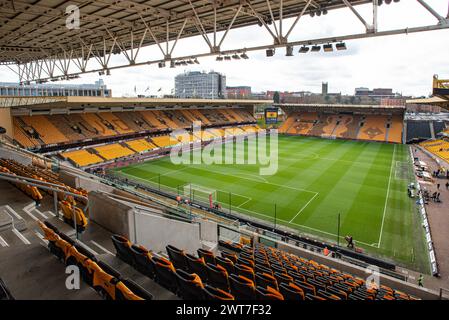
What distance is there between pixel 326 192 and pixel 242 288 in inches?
706

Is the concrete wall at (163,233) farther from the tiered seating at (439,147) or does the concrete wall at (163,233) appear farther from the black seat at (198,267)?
the tiered seating at (439,147)

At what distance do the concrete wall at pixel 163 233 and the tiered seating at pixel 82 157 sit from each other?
70.9 ft

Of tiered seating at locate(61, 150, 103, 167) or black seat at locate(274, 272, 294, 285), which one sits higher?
tiered seating at locate(61, 150, 103, 167)

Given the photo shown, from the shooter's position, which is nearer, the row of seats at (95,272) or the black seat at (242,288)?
the row of seats at (95,272)

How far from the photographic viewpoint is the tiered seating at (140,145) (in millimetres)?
32031

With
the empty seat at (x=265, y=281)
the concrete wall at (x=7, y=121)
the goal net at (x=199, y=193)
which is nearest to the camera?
the empty seat at (x=265, y=281)

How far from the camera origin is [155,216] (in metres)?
6.73

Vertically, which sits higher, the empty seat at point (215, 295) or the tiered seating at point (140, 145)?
the tiered seating at point (140, 145)

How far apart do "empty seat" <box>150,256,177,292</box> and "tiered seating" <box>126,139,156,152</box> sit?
28.3m

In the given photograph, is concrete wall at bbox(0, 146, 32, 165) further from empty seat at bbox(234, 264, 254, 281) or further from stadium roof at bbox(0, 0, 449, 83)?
empty seat at bbox(234, 264, 254, 281)

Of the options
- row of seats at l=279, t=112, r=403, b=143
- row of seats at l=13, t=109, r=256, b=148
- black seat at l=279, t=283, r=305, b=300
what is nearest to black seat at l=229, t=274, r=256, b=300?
black seat at l=279, t=283, r=305, b=300

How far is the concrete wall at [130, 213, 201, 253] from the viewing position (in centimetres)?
645

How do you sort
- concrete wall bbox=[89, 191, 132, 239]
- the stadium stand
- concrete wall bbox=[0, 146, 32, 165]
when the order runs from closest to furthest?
1. concrete wall bbox=[89, 191, 132, 239]
2. concrete wall bbox=[0, 146, 32, 165]
3. the stadium stand

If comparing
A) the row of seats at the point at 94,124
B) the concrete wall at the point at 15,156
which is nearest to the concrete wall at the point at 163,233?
the concrete wall at the point at 15,156
